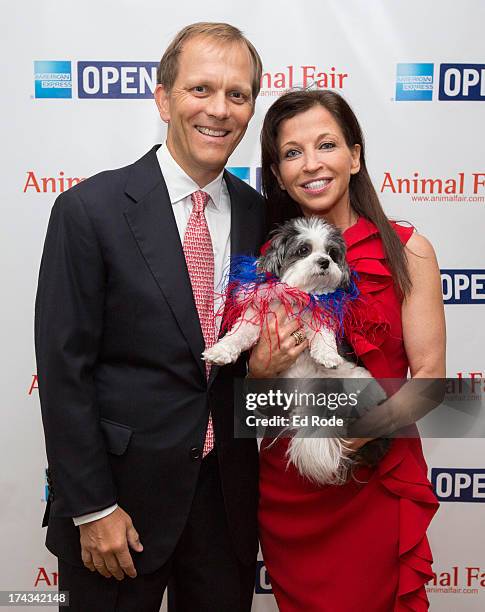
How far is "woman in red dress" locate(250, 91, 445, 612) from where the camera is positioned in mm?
1657

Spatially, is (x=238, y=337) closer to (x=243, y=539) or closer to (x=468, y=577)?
(x=243, y=539)

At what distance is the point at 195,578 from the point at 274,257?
100cm

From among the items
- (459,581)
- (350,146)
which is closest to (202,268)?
(350,146)

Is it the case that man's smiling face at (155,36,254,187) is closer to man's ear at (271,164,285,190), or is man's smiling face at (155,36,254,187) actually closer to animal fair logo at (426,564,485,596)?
man's ear at (271,164,285,190)

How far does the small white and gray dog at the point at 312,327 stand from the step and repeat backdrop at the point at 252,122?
39.6 inches

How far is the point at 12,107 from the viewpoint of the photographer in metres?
2.52

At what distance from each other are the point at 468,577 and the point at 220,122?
8.07 feet

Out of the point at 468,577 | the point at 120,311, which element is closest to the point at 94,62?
the point at 120,311

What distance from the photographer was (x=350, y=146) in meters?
1.83

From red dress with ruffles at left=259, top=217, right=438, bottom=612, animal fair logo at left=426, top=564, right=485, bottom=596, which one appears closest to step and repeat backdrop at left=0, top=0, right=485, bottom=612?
animal fair logo at left=426, top=564, right=485, bottom=596

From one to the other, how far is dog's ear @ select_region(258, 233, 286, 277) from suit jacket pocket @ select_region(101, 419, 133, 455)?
0.60 m

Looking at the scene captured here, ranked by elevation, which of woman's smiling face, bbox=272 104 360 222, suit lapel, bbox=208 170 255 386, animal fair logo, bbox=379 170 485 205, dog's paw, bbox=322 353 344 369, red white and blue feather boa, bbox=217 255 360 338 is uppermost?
animal fair logo, bbox=379 170 485 205

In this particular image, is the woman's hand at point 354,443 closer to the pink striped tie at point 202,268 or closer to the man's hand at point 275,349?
the man's hand at point 275,349

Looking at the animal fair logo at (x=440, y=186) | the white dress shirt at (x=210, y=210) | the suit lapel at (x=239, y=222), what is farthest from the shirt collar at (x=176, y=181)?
the animal fair logo at (x=440, y=186)
